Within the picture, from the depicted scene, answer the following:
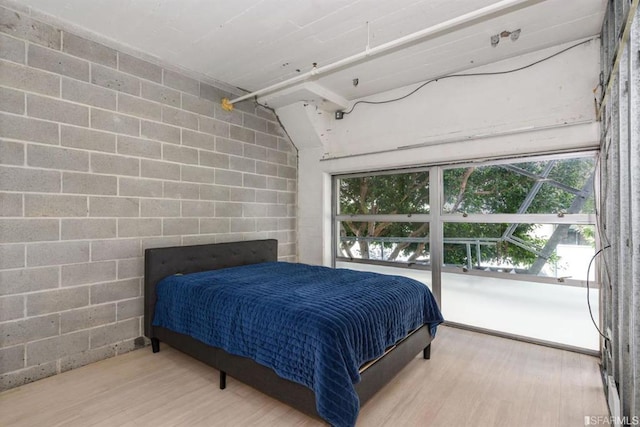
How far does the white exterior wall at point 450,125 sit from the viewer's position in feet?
8.58

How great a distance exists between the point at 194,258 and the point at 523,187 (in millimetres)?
3208

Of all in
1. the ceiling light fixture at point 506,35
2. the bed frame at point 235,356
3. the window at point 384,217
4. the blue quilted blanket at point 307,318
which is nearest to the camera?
the blue quilted blanket at point 307,318

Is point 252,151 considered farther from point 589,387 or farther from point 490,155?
point 589,387

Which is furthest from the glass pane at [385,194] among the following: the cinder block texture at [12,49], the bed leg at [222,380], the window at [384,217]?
the cinder block texture at [12,49]

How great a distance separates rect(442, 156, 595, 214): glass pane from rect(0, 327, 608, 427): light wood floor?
51.6 inches

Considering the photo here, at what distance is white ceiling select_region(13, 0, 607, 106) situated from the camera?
223cm

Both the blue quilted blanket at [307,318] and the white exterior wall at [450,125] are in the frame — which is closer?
the blue quilted blanket at [307,318]

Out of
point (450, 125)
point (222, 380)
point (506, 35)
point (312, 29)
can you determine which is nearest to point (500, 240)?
point (450, 125)

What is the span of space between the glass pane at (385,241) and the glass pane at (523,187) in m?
0.46

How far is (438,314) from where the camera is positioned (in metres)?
2.55

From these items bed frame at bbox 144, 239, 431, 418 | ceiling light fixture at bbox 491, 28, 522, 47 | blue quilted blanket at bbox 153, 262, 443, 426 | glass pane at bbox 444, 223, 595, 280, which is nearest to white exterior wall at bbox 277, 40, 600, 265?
ceiling light fixture at bbox 491, 28, 522, 47

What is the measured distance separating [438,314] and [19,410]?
289cm

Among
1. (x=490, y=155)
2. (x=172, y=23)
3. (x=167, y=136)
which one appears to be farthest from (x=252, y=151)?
(x=490, y=155)

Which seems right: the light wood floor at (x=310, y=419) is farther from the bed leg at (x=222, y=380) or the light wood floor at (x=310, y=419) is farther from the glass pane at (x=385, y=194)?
the glass pane at (x=385, y=194)
